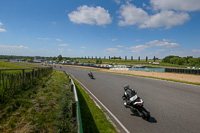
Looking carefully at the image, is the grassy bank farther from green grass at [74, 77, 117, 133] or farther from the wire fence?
green grass at [74, 77, 117, 133]

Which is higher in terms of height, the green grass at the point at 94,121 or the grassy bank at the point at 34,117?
the grassy bank at the point at 34,117

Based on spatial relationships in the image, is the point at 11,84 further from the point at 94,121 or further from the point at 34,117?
the point at 94,121

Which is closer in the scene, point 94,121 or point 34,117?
point 34,117

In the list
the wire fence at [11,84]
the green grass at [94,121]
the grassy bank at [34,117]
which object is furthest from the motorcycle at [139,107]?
the wire fence at [11,84]

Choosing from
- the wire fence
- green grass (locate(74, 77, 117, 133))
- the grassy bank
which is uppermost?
the wire fence

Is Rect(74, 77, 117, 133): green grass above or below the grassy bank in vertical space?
below

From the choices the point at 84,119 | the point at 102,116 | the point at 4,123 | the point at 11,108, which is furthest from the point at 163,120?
the point at 11,108

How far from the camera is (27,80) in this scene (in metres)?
8.66

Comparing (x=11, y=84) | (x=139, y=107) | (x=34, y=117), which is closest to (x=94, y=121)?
(x=139, y=107)

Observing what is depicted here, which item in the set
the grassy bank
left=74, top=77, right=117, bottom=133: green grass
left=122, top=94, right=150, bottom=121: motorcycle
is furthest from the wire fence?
left=122, top=94, right=150, bottom=121: motorcycle

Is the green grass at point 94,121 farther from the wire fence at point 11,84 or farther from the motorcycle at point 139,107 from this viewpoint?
the wire fence at point 11,84

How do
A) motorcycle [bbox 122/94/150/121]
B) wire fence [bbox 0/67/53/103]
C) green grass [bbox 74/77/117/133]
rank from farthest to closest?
wire fence [bbox 0/67/53/103] → motorcycle [bbox 122/94/150/121] → green grass [bbox 74/77/117/133]

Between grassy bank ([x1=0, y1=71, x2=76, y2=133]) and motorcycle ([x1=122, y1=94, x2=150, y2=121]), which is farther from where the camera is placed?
motorcycle ([x1=122, y1=94, x2=150, y2=121])

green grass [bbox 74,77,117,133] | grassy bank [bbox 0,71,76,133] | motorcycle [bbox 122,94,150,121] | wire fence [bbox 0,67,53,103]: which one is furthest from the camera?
wire fence [bbox 0,67,53,103]
